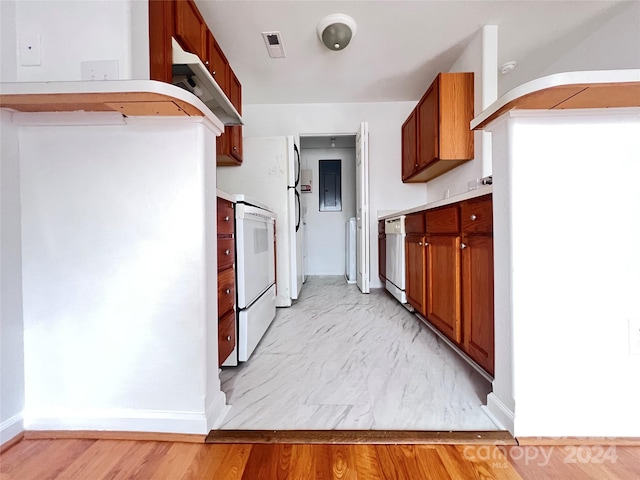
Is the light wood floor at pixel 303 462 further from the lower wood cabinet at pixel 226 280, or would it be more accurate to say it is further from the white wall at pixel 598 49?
the white wall at pixel 598 49

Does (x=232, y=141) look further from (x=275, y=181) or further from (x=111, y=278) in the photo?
(x=111, y=278)

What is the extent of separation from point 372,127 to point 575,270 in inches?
117

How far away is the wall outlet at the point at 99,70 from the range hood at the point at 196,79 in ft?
1.26

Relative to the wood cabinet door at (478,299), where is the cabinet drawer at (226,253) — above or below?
above

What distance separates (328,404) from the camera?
43.9 inches

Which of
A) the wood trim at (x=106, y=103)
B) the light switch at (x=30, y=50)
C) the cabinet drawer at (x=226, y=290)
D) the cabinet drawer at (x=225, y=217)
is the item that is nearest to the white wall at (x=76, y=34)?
the light switch at (x=30, y=50)

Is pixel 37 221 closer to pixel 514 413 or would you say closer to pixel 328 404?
pixel 328 404

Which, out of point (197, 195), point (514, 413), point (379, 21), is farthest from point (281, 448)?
point (379, 21)

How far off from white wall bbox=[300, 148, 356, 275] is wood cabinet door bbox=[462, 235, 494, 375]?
10.9 feet

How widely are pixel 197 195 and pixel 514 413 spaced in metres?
1.26

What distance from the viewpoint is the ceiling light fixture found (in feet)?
6.45

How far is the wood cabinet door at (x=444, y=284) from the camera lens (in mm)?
1400

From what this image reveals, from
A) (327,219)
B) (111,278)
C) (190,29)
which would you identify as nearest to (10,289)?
(111,278)

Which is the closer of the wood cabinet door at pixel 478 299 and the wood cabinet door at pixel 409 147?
the wood cabinet door at pixel 478 299
